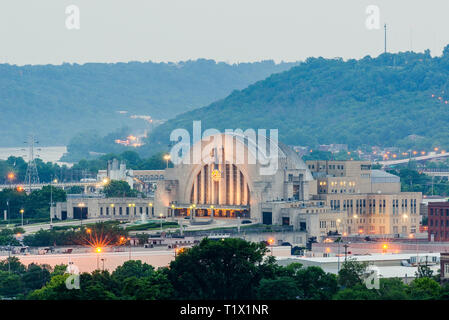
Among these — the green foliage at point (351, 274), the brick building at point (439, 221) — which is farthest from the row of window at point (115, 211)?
the green foliage at point (351, 274)

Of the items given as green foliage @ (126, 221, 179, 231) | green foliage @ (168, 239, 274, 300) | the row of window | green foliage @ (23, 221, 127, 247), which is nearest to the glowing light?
the row of window

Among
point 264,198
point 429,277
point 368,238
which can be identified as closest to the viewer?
point 429,277

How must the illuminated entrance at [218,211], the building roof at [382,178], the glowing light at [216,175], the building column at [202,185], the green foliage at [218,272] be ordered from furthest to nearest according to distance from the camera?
the building roof at [382,178] → the building column at [202,185] → the glowing light at [216,175] → the illuminated entrance at [218,211] → the green foliage at [218,272]

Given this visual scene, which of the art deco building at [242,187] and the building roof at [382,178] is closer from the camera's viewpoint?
the art deco building at [242,187]

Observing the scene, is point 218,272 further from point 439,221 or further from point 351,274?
point 439,221

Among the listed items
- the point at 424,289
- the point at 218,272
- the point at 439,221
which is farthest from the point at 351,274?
the point at 439,221

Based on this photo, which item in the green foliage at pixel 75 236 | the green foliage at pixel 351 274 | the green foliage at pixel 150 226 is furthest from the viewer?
the green foliage at pixel 150 226

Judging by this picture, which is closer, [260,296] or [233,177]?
[260,296]

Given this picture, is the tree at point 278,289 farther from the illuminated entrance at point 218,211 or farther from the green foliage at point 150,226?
the illuminated entrance at point 218,211
